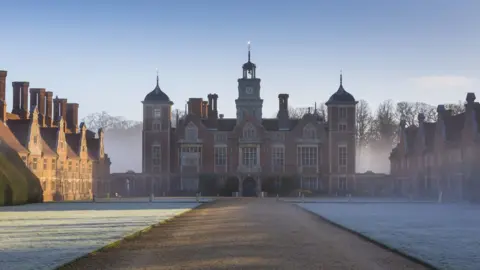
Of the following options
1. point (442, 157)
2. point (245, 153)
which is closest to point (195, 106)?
point (245, 153)

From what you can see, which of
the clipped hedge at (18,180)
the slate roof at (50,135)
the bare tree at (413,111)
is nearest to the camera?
the clipped hedge at (18,180)

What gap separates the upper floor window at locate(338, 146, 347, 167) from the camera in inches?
3255

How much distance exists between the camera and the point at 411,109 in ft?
353

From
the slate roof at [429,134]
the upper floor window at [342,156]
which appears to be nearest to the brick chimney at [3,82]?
the upper floor window at [342,156]

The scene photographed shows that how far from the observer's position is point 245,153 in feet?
274

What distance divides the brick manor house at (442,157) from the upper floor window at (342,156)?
5894 millimetres

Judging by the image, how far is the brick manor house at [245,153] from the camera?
270 feet

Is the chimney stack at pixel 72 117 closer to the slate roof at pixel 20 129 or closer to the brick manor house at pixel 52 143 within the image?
the brick manor house at pixel 52 143

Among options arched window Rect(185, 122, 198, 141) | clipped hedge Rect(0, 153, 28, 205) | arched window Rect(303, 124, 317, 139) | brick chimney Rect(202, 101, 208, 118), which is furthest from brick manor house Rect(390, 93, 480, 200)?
clipped hedge Rect(0, 153, 28, 205)

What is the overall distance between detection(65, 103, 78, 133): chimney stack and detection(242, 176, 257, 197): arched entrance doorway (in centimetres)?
2003

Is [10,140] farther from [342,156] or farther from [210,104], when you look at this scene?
[342,156]

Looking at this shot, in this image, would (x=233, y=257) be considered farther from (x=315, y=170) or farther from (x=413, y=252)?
(x=315, y=170)

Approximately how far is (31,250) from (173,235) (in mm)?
6360

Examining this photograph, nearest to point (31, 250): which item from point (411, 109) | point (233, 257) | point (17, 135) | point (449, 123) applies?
point (233, 257)
